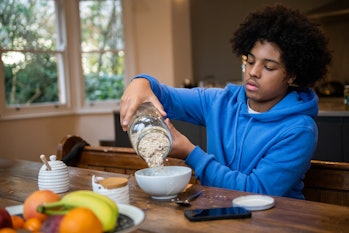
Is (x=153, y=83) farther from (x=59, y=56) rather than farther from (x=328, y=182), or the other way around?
(x=59, y=56)

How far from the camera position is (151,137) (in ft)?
3.85

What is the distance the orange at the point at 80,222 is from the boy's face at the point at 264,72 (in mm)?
879

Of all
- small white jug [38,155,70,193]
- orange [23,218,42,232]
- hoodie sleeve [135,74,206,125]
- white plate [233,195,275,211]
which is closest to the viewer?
orange [23,218,42,232]

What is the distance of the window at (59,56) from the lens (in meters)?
4.13

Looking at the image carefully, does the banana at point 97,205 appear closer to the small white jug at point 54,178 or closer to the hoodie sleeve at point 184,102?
the small white jug at point 54,178

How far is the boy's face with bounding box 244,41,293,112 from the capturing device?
56.9 inches

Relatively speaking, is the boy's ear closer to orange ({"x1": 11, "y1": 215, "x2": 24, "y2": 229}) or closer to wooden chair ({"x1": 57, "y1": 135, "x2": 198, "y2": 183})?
wooden chair ({"x1": 57, "y1": 135, "x2": 198, "y2": 183})

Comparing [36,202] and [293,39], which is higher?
[293,39]

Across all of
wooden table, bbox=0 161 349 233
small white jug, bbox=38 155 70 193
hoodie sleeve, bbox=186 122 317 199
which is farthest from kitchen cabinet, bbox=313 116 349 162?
small white jug, bbox=38 155 70 193

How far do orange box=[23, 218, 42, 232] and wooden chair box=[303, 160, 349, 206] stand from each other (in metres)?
1.01

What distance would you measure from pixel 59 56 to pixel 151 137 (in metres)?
3.55

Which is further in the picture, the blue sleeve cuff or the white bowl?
the blue sleeve cuff

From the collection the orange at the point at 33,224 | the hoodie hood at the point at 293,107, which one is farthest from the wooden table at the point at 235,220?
the hoodie hood at the point at 293,107

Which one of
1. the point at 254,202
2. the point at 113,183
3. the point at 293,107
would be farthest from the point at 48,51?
the point at 254,202
